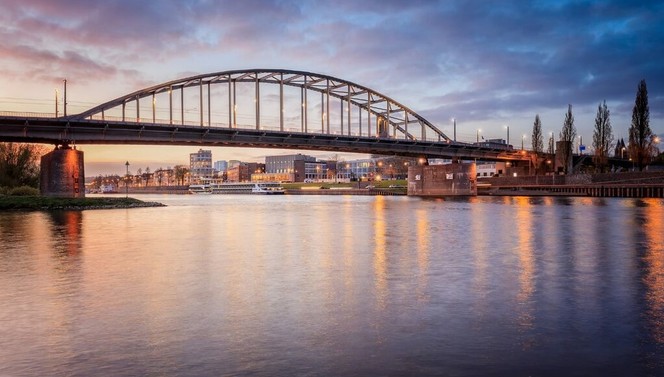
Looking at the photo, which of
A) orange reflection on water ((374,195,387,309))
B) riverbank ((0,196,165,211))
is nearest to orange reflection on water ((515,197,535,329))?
orange reflection on water ((374,195,387,309))

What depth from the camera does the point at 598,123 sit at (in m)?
115

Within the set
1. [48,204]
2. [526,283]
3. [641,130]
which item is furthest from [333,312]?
[641,130]

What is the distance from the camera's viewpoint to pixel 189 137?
82.4 metres

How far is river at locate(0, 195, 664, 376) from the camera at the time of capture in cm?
724

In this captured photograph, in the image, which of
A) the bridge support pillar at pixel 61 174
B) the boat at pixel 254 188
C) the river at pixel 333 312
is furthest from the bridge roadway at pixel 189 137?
the boat at pixel 254 188

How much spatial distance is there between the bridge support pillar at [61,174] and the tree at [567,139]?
9803 cm

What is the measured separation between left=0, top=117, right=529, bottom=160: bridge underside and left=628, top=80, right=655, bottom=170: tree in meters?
28.8

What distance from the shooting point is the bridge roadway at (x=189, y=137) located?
67812mm

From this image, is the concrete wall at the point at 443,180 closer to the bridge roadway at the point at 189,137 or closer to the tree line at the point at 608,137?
the bridge roadway at the point at 189,137

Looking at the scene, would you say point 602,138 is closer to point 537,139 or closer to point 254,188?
point 537,139

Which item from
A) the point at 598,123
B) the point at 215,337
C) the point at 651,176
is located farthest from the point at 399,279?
the point at 598,123

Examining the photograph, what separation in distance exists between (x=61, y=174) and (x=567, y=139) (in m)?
103

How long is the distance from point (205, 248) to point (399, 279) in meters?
10.4

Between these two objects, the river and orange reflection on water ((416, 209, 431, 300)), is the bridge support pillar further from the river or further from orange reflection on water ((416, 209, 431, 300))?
orange reflection on water ((416, 209, 431, 300))
